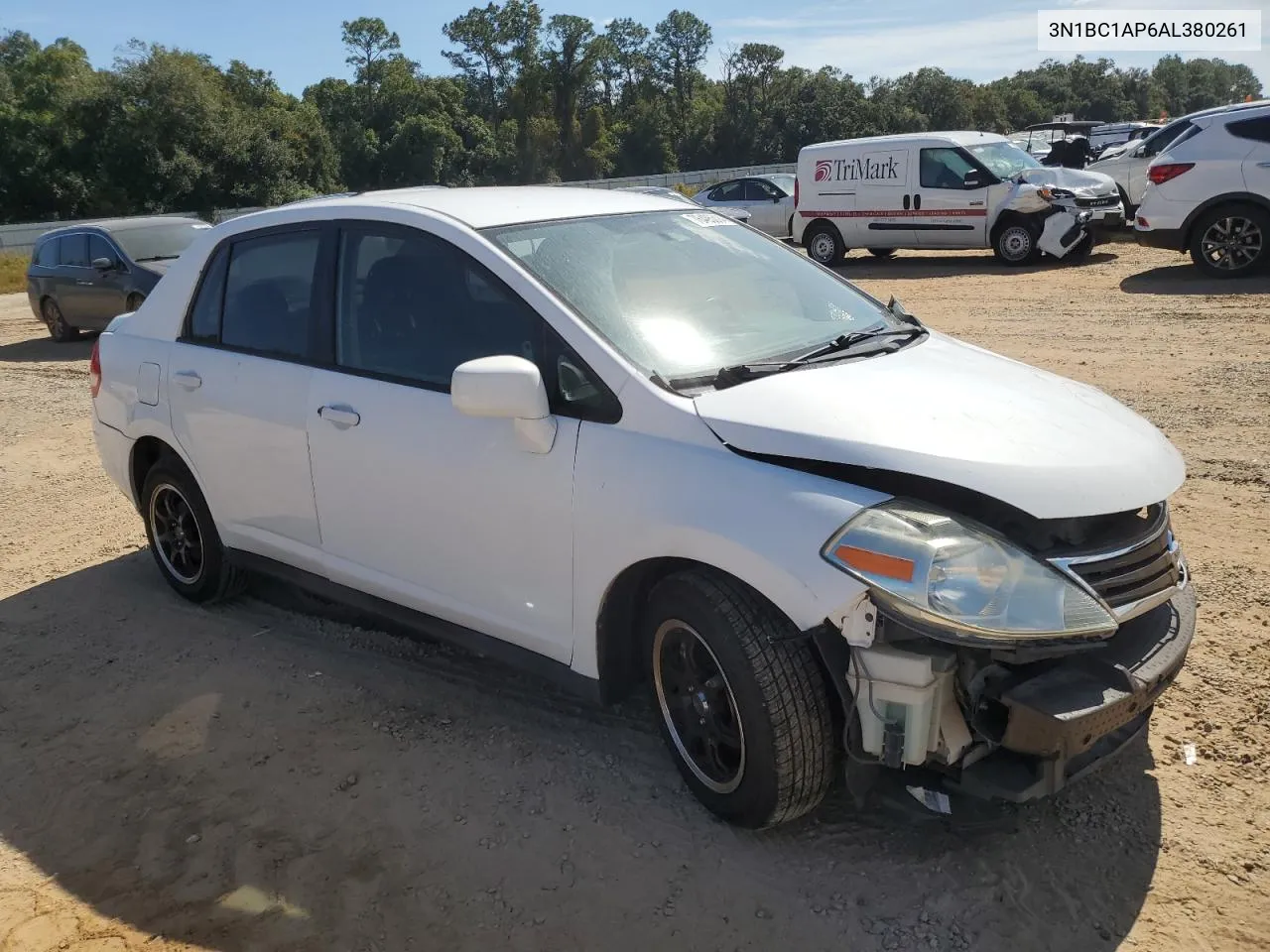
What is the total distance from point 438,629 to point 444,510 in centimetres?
50

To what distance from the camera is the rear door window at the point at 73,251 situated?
13677mm

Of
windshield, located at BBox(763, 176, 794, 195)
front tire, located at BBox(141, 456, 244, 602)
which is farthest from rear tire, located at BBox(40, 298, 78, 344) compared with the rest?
windshield, located at BBox(763, 176, 794, 195)

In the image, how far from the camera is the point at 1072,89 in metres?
93.8

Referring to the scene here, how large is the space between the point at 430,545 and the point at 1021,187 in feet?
41.7

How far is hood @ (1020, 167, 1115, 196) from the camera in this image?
551 inches

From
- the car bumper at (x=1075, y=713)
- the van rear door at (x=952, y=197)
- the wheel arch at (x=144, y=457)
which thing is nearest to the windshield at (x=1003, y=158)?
the van rear door at (x=952, y=197)

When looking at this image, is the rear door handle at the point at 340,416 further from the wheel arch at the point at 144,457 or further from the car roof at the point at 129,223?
the car roof at the point at 129,223

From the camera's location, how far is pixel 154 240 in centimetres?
1323

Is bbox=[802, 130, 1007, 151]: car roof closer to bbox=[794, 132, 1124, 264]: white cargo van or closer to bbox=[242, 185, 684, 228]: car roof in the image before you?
bbox=[794, 132, 1124, 264]: white cargo van

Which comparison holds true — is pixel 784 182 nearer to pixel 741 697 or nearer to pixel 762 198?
pixel 762 198

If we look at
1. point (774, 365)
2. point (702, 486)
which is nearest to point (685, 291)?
point (774, 365)

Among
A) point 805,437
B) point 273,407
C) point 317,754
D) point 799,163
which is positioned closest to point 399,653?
point 317,754

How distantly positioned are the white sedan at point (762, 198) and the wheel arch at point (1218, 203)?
27.6 feet

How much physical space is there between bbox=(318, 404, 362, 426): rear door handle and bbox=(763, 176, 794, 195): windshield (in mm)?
16732
